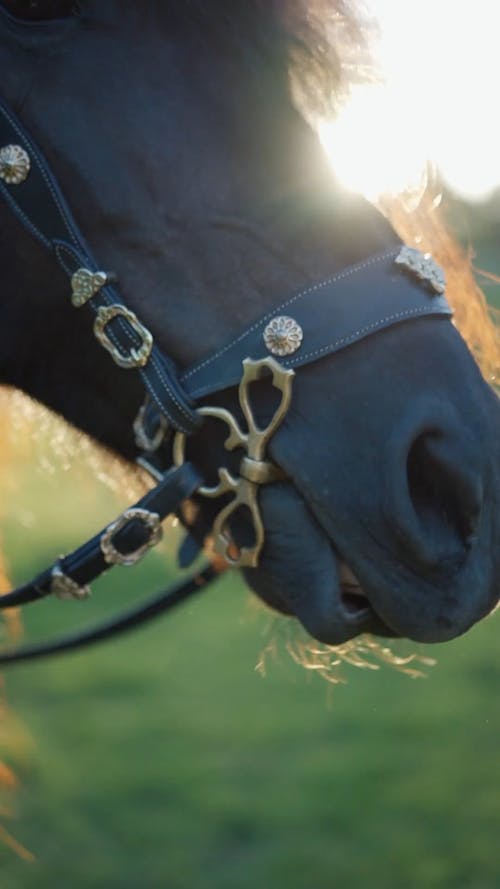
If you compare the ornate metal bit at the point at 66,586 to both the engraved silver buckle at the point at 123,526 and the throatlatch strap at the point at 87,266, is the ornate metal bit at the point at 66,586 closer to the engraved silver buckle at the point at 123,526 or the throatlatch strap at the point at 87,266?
the engraved silver buckle at the point at 123,526

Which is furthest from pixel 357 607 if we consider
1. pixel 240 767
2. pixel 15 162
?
pixel 240 767

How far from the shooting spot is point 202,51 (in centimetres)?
224

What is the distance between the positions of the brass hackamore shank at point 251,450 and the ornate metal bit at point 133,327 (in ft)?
0.41

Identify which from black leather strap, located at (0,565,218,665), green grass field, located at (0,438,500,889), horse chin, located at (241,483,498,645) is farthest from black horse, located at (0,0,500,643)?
green grass field, located at (0,438,500,889)

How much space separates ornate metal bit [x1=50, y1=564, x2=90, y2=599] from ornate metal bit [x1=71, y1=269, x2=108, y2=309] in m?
0.42

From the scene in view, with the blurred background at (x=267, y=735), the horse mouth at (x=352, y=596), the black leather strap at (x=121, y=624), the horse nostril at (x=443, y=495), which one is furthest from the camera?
the blurred background at (x=267, y=735)

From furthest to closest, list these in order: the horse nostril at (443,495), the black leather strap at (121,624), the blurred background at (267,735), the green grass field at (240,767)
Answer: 1. the green grass field at (240,767)
2. the blurred background at (267,735)
3. the black leather strap at (121,624)
4. the horse nostril at (443,495)

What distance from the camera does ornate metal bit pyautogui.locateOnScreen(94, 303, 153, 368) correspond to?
2213 millimetres

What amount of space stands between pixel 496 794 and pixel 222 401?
2616mm

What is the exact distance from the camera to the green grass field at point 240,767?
390cm

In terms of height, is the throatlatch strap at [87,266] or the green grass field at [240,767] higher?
the throatlatch strap at [87,266]

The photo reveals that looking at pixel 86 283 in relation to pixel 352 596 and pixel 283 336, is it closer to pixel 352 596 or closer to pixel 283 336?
pixel 283 336

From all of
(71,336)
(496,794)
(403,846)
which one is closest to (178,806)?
(403,846)

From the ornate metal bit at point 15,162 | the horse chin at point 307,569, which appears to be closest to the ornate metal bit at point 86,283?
the ornate metal bit at point 15,162
